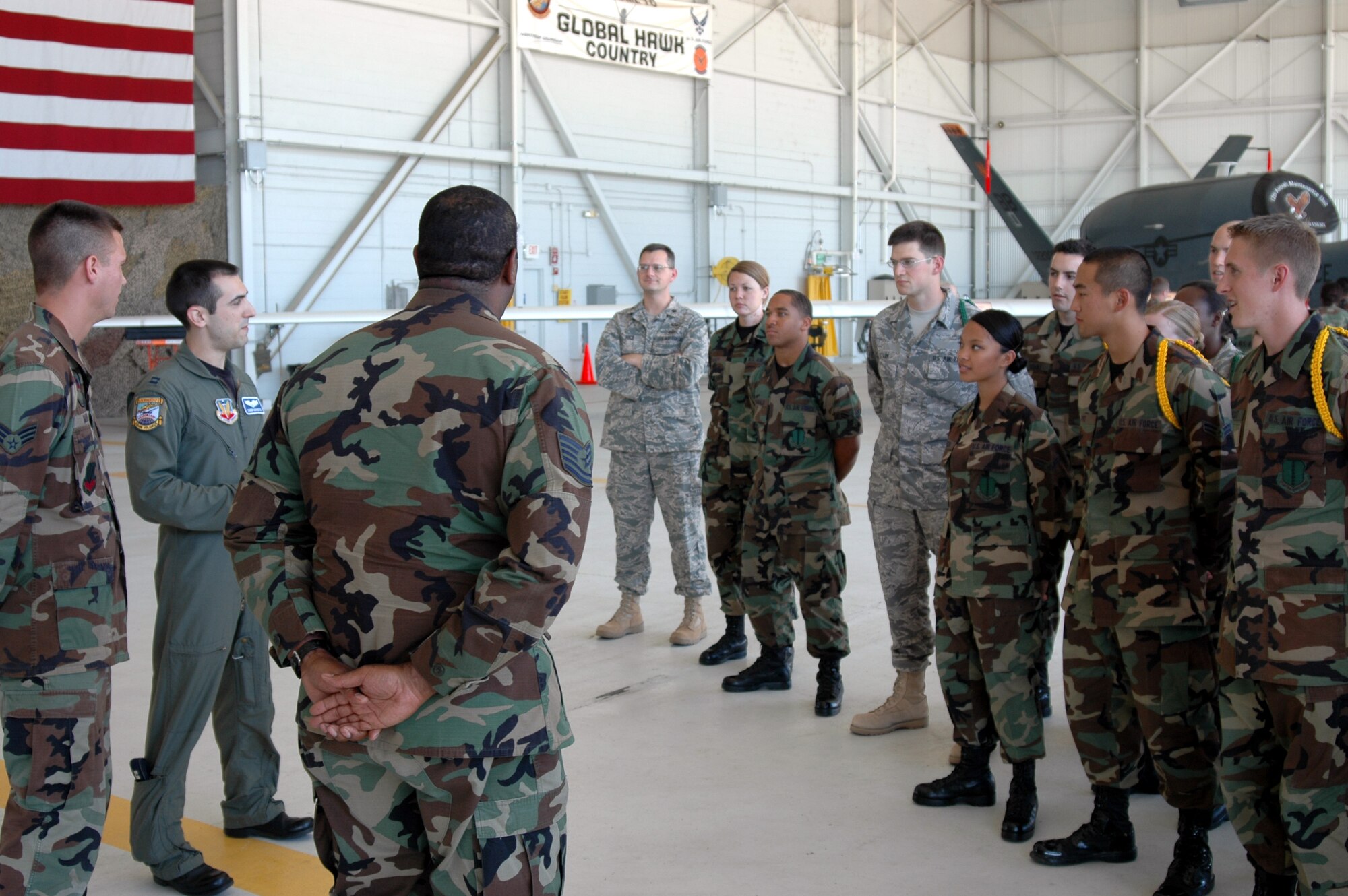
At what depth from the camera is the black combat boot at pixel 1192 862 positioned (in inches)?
118

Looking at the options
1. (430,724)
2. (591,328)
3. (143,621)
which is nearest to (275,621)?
(430,724)

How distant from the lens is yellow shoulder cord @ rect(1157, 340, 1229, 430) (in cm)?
306

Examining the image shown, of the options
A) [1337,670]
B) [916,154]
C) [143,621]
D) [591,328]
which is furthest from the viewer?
[916,154]

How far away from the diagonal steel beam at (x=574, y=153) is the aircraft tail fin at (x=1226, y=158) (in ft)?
30.3

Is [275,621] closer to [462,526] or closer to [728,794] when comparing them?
[462,526]

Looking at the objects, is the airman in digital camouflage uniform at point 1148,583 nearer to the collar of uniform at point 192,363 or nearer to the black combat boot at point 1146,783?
the black combat boot at point 1146,783

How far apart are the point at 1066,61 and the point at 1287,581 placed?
2861 centimetres

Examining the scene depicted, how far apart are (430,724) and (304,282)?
1655 centimetres

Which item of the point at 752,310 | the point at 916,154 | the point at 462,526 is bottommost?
the point at 462,526

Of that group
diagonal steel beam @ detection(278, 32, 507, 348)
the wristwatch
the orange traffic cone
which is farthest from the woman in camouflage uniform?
the orange traffic cone

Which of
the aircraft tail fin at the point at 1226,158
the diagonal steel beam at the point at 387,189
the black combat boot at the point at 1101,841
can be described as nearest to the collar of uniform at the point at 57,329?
the black combat boot at the point at 1101,841

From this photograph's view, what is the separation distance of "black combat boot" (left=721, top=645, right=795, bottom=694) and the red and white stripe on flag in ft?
43.0

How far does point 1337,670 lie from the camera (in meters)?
2.45

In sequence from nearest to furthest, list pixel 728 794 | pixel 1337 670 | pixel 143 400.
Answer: pixel 1337 670
pixel 143 400
pixel 728 794
